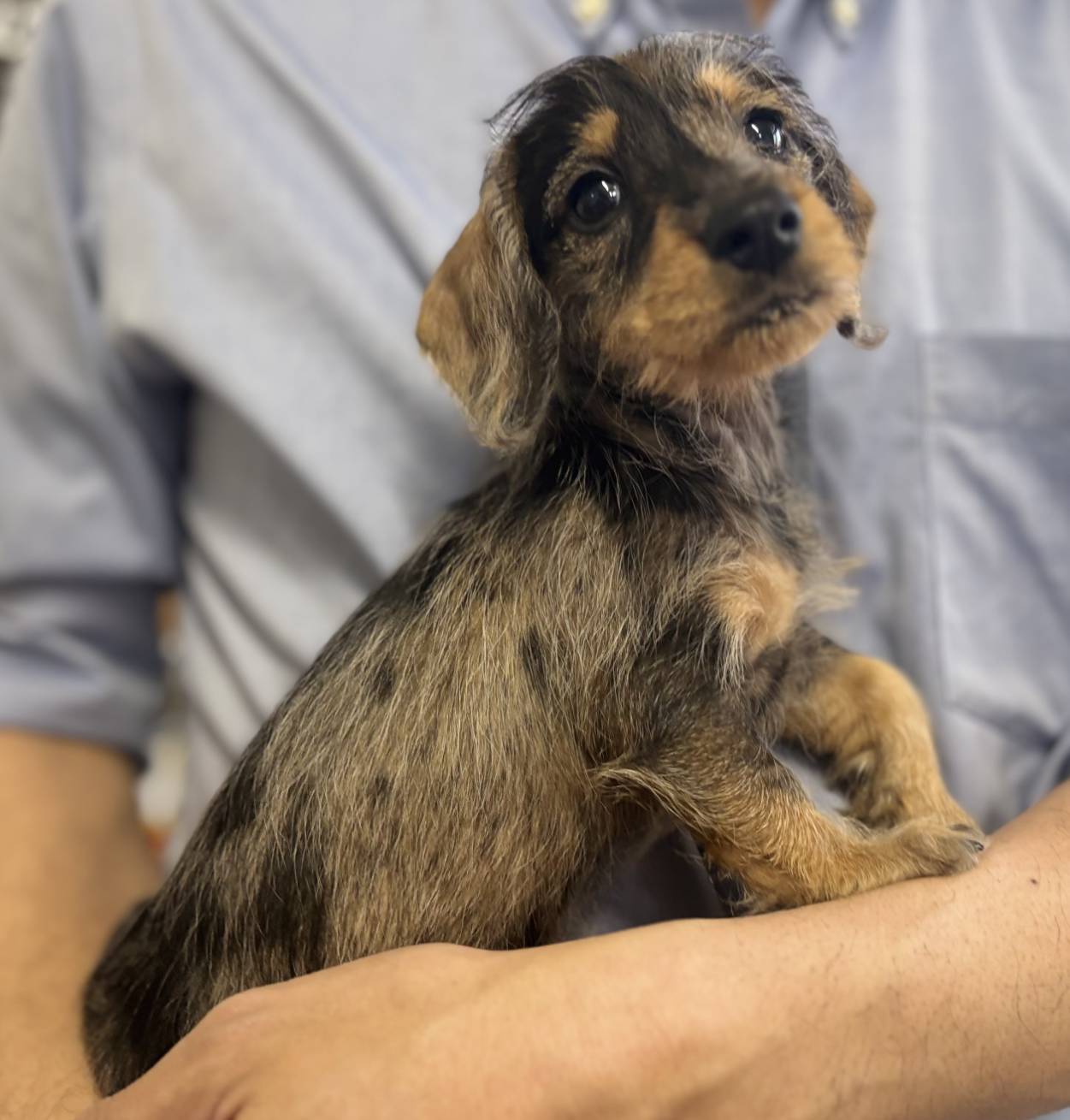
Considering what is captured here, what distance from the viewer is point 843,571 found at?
1337 mm

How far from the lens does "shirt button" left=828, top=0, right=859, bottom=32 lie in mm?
1522

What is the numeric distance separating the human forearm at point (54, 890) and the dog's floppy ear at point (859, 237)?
1.44 m

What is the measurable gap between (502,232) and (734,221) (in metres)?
0.34

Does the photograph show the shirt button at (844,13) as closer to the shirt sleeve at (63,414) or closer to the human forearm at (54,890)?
the shirt sleeve at (63,414)

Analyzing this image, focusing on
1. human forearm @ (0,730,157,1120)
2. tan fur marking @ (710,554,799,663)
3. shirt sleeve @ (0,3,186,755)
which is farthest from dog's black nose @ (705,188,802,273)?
human forearm @ (0,730,157,1120)

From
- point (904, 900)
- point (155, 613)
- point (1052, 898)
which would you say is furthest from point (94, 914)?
point (1052, 898)

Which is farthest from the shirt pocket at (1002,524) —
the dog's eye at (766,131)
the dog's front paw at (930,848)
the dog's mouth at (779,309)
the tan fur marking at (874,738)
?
the dog's mouth at (779,309)

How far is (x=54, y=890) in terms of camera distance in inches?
66.2

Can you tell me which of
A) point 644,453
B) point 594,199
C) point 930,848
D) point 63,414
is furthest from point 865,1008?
point 63,414

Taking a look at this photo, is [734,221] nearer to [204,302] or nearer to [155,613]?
[204,302]

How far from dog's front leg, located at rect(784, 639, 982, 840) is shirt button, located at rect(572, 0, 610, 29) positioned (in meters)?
1.08

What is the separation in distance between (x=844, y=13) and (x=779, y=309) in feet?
3.04

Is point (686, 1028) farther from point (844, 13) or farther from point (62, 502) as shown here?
point (844, 13)

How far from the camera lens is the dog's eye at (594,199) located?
1062 mm
